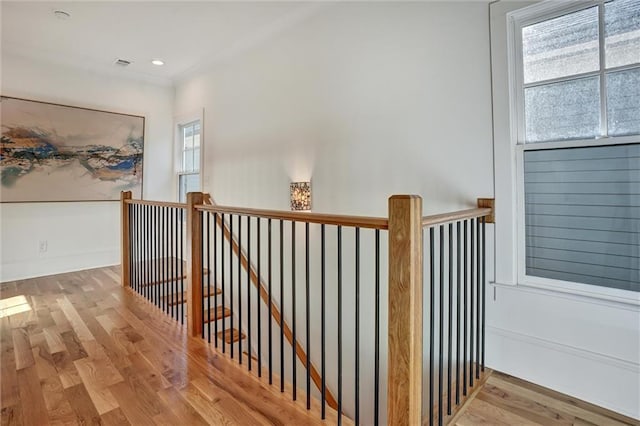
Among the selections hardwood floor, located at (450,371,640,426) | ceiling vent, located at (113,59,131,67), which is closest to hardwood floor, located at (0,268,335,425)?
hardwood floor, located at (450,371,640,426)

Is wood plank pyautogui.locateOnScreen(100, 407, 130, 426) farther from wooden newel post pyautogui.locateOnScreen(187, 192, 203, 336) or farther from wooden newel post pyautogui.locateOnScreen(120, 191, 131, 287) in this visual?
wooden newel post pyautogui.locateOnScreen(120, 191, 131, 287)

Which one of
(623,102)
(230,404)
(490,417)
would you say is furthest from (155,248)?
(623,102)

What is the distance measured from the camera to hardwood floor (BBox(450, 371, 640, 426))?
1.56 meters

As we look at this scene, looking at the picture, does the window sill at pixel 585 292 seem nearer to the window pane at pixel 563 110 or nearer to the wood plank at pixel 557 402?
the wood plank at pixel 557 402

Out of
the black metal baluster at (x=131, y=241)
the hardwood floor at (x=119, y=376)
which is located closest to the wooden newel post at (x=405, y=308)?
the hardwood floor at (x=119, y=376)

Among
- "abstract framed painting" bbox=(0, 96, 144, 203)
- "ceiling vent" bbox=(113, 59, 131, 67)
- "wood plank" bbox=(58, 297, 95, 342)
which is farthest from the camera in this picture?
"ceiling vent" bbox=(113, 59, 131, 67)

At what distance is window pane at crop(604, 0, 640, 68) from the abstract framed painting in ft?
16.1

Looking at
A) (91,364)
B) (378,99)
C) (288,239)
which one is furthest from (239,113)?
(91,364)

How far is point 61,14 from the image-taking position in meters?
3.01

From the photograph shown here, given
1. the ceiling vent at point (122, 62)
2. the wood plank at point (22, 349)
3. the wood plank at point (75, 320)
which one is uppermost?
the ceiling vent at point (122, 62)

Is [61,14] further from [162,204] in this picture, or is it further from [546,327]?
[546,327]

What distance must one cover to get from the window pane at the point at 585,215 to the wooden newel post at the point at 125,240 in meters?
3.51

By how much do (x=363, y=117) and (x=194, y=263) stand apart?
1692 millimetres

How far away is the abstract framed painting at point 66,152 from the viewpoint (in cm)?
364
